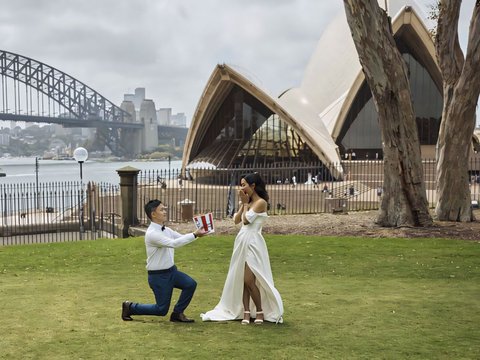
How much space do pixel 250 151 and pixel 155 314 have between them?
3692 cm

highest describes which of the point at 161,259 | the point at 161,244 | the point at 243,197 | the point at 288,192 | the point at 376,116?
the point at 376,116

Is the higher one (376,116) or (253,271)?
(376,116)

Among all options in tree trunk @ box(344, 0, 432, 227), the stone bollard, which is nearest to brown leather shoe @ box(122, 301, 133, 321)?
tree trunk @ box(344, 0, 432, 227)

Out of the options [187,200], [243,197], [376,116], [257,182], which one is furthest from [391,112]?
[376,116]

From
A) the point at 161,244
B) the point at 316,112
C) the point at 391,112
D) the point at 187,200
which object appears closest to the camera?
the point at 161,244

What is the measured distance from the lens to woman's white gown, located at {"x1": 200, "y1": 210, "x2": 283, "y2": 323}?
17.2 ft

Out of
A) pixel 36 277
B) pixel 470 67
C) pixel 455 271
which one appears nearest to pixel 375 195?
pixel 470 67

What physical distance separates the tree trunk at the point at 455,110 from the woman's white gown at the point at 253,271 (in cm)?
1005

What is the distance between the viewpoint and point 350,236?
42.7 feet

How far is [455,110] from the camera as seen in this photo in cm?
1370

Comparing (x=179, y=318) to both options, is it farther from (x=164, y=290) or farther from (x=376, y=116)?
(x=376, y=116)

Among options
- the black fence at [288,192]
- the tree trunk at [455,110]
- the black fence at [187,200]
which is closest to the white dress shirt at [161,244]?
the tree trunk at [455,110]

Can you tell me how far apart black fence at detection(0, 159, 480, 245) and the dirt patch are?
9.03 ft

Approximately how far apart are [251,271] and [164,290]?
837mm
